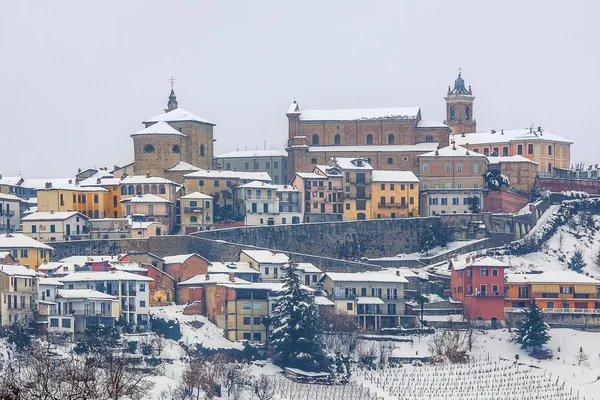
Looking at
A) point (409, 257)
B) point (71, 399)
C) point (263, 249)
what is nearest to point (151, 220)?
point (263, 249)

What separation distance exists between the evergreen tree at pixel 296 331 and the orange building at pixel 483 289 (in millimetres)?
11090

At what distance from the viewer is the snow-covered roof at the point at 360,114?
129375 millimetres

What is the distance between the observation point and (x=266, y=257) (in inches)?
4161

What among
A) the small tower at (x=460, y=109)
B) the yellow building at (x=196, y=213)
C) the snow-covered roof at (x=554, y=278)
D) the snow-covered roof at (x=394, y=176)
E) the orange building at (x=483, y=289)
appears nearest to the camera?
the orange building at (x=483, y=289)

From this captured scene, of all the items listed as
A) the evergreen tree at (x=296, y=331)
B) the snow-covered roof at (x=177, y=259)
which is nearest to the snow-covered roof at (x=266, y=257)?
the snow-covered roof at (x=177, y=259)

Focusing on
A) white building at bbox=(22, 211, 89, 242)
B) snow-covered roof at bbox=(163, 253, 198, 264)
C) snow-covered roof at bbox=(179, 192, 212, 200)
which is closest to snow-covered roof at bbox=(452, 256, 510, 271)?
snow-covered roof at bbox=(163, 253, 198, 264)

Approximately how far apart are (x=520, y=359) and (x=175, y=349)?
17813 mm

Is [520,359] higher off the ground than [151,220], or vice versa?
[151,220]

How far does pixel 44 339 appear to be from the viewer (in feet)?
303

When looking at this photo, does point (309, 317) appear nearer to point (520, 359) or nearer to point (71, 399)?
point (520, 359)

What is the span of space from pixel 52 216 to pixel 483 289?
2635 cm

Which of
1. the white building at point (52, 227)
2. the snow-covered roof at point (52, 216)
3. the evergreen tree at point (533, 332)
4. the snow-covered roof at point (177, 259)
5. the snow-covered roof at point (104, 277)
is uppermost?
the snow-covered roof at point (52, 216)

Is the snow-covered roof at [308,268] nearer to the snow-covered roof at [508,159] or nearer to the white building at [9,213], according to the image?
the white building at [9,213]

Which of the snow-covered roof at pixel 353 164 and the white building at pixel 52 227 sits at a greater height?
the snow-covered roof at pixel 353 164
